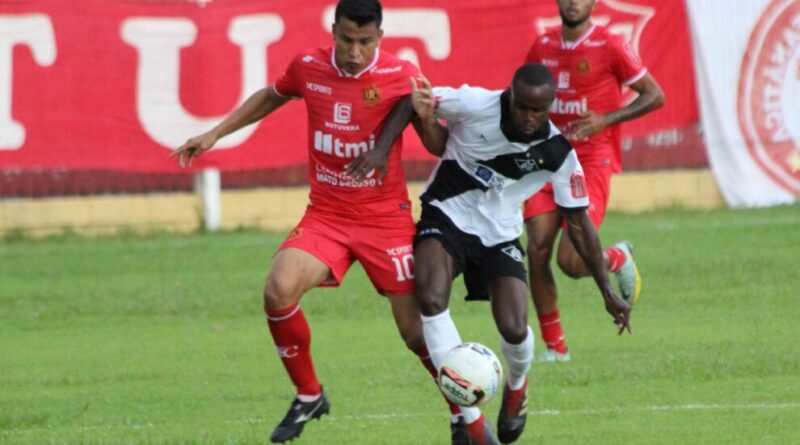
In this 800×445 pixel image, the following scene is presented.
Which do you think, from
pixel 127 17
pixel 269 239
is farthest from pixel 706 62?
pixel 127 17

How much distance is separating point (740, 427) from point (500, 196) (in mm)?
1660

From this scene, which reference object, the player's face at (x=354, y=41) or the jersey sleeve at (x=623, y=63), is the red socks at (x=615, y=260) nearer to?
the jersey sleeve at (x=623, y=63)

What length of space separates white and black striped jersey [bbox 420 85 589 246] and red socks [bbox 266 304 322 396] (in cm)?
95

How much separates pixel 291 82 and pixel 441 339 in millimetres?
1593

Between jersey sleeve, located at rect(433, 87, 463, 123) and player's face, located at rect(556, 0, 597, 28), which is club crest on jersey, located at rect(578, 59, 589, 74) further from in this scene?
jersey sleeve, located at rect(433, 87, 463, 123)

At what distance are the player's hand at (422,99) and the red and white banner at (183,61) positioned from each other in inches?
353

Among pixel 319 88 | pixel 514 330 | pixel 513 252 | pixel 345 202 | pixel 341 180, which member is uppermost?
pixel 319 88

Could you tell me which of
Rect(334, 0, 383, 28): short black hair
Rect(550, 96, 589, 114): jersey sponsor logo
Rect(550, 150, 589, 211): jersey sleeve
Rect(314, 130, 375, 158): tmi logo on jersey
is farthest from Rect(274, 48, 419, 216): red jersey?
Rect(550, 96, 589, 114): jersey sponsor logo

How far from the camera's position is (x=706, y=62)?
1783 centimetres

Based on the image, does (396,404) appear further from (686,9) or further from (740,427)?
(686,9)

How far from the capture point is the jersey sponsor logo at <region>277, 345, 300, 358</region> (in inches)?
316

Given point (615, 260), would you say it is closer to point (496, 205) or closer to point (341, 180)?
point (496, 205)

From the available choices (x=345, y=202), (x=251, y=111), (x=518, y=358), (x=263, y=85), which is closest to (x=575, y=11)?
(x=251, y=111)

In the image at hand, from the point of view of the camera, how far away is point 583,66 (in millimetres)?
10422
